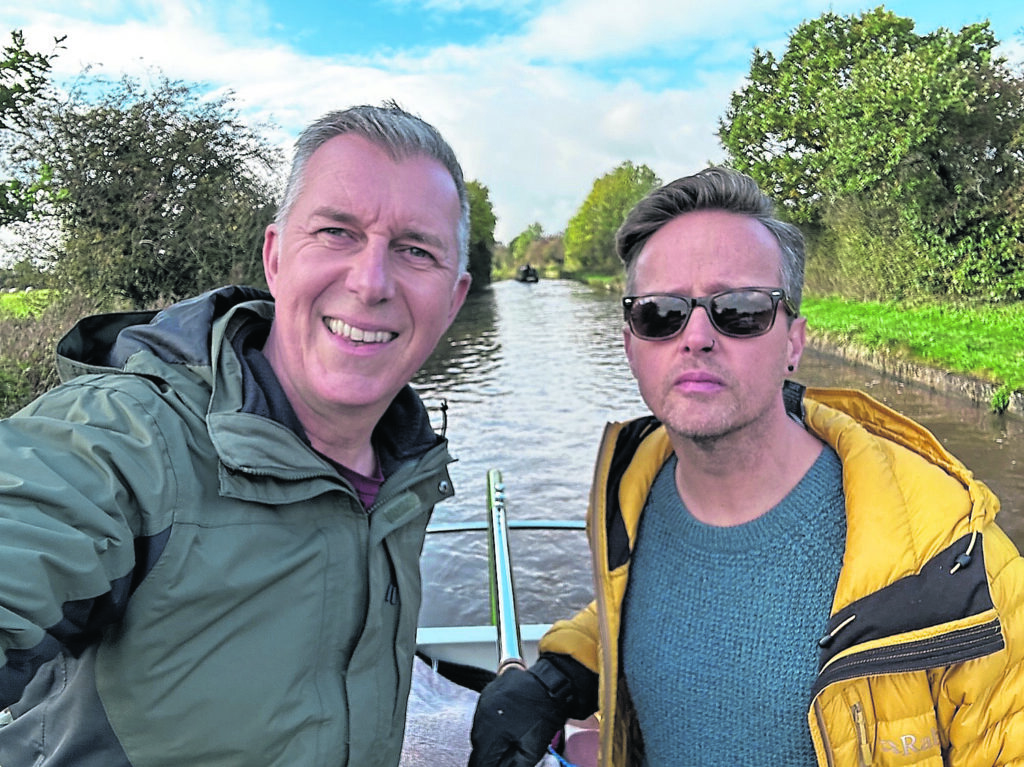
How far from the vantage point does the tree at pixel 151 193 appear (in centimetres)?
1168

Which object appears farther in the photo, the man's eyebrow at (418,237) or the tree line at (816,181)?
the tree line at (816,181)

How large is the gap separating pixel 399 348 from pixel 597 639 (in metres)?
0.89

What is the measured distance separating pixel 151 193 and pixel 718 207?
43.1ft

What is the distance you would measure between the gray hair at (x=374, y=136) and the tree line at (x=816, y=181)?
514 centimetres

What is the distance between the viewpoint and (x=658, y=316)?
1718 millimetres

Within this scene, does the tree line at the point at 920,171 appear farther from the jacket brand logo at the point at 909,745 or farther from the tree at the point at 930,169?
the jacket brand logo at the point at 909,745

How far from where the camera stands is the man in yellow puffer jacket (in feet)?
4.27

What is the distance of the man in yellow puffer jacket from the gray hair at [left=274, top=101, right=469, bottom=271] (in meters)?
0.53

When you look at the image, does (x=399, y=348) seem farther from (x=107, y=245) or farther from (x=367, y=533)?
(x=107, y=245)

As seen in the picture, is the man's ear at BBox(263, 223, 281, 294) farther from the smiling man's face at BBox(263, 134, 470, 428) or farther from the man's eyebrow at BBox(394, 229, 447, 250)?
the man's eyebrow at BBox(394, 229, 447, 250)

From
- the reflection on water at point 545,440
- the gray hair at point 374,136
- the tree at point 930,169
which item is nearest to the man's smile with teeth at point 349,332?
the gray hair at point 374,136

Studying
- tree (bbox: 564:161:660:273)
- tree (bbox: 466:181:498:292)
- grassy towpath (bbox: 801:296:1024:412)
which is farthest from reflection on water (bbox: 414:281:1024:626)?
tree (bbox: 564:161:660:273)

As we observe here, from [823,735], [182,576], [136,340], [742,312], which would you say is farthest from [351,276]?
[823,735]

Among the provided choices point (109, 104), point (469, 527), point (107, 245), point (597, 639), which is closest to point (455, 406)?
point (107, 245)
